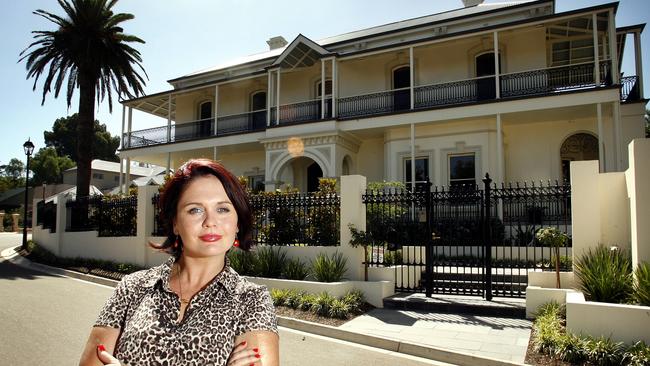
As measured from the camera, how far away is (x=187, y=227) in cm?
192

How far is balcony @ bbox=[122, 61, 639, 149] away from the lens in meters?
15.6

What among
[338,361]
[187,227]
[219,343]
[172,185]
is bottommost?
[338,361]

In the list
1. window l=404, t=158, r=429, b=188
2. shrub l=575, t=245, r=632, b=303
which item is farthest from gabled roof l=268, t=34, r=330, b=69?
shrub l=575, t=245, r=632, b=303

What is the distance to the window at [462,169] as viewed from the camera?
16578mm

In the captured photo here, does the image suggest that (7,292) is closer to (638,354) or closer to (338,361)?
(338,361)

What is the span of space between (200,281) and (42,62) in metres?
21.3

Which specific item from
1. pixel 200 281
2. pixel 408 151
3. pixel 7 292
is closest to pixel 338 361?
pixel 200 281

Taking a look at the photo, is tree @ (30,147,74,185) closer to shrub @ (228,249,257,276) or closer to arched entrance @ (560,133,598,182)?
shrub @ (228,249,257,276)

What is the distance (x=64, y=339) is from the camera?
236 inches

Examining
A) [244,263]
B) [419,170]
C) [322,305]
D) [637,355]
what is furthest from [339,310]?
[419,170]

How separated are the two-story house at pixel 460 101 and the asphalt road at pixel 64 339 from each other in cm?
1007

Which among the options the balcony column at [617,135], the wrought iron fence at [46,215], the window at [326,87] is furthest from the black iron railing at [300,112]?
the balcony column at [617,135]

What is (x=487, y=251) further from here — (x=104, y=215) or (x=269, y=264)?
(x=104, y=215)

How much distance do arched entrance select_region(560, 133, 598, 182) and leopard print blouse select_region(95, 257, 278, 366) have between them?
17.0m
